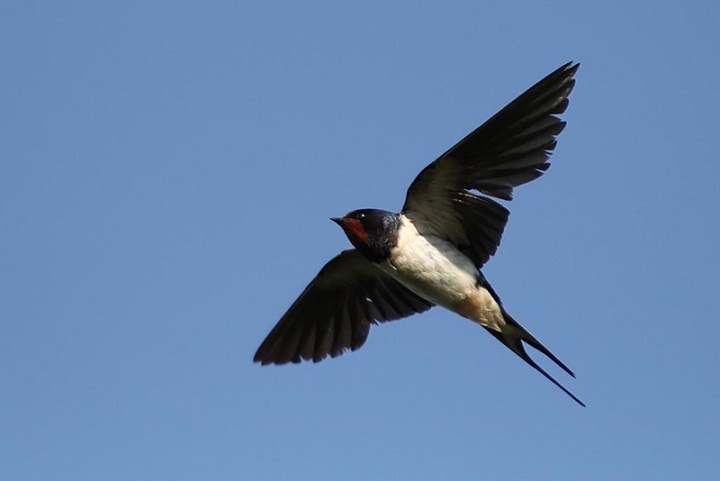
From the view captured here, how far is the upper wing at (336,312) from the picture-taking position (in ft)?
21.7

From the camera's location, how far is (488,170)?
5809 mm

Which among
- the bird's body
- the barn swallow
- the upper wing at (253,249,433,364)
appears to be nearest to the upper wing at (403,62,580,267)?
the barn swallow

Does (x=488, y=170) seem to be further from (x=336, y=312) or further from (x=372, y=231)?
(x=336, y=312)

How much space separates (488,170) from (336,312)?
1.40 m

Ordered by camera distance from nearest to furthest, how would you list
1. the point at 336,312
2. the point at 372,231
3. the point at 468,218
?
the point at 372,231 < the point at 468,218 < the point at 336,312

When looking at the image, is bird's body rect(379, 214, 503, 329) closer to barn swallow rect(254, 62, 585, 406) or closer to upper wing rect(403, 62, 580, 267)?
barn swallow rect(254, 62, 585, 406)

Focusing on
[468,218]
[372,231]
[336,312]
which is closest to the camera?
[372,231]

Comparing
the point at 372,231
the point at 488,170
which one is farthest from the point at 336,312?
the point at 488,170

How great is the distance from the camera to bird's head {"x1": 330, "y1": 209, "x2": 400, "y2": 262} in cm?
575

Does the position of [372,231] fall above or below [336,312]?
below

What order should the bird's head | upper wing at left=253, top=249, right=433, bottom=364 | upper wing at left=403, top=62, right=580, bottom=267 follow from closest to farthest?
1. upper wing at left=403, top=62, right=580, bottom=267
2. the bird's head
3. upper wing at left=253, top=249, right=433, bottom=364

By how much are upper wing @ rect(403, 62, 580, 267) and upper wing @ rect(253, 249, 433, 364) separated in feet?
2.36

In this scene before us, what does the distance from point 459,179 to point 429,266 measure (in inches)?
17.3

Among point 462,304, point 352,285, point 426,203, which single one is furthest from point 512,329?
point 352,285
